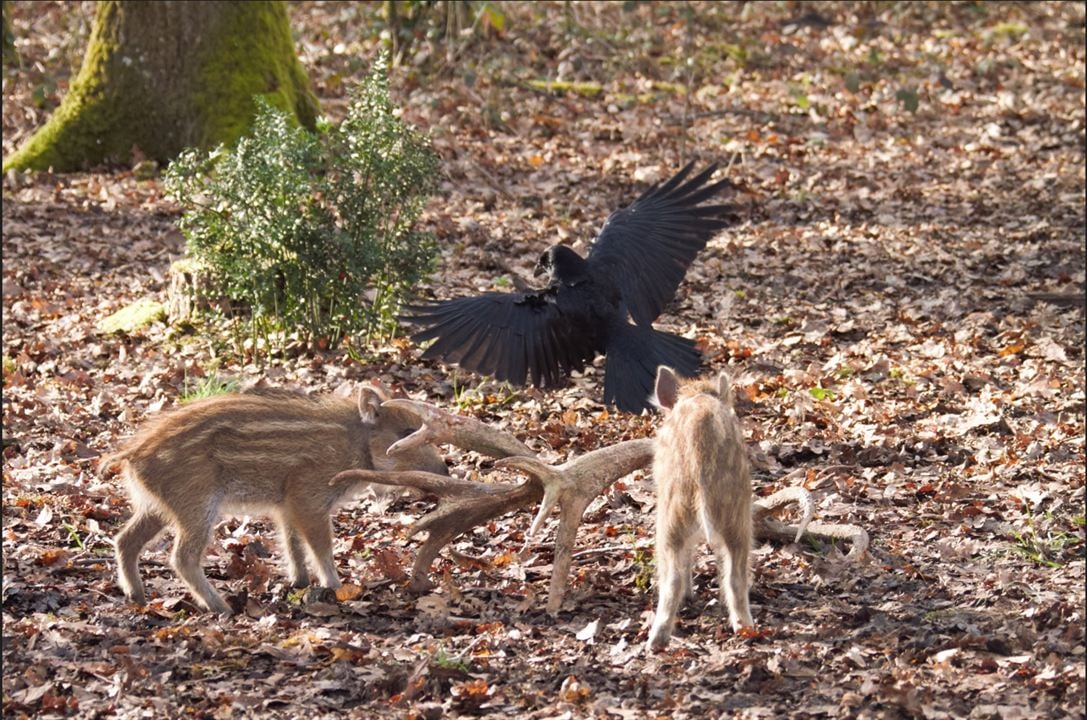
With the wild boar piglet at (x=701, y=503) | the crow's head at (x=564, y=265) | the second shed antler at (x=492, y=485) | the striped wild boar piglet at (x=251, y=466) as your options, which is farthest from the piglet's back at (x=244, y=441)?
the crow's head at (x=564, y=265)

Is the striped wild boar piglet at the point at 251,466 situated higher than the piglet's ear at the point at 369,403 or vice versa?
the piglet's ear at the point at 369,403

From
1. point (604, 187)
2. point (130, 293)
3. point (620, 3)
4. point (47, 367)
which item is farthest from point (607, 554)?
point (620, 3)

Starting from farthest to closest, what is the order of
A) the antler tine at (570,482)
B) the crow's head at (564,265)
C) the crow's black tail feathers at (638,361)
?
the crow's head at (564,265)
the crow's black tail feathers at (638,361)
the antler tine at (570,482)

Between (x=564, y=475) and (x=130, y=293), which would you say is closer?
(x=564, y=475)

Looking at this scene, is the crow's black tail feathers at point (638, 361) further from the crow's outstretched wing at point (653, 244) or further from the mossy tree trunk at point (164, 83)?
the mossy tree trunk at point (164, 83)

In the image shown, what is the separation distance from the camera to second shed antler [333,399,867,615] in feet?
18.3

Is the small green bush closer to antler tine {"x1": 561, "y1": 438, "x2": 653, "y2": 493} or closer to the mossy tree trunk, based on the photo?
antler tine {"x1": 561, "y1": 438, "x2": 653, "y2": 493}

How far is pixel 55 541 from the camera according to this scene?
6.28m

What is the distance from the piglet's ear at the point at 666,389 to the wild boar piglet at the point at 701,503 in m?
0.16

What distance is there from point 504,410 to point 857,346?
2.72m

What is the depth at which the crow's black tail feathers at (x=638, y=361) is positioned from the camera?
7.39 m

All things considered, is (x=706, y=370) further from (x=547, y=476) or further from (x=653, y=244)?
(x=547, y=476)

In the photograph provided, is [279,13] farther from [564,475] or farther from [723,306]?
[564,475]

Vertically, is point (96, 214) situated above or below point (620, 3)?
below
